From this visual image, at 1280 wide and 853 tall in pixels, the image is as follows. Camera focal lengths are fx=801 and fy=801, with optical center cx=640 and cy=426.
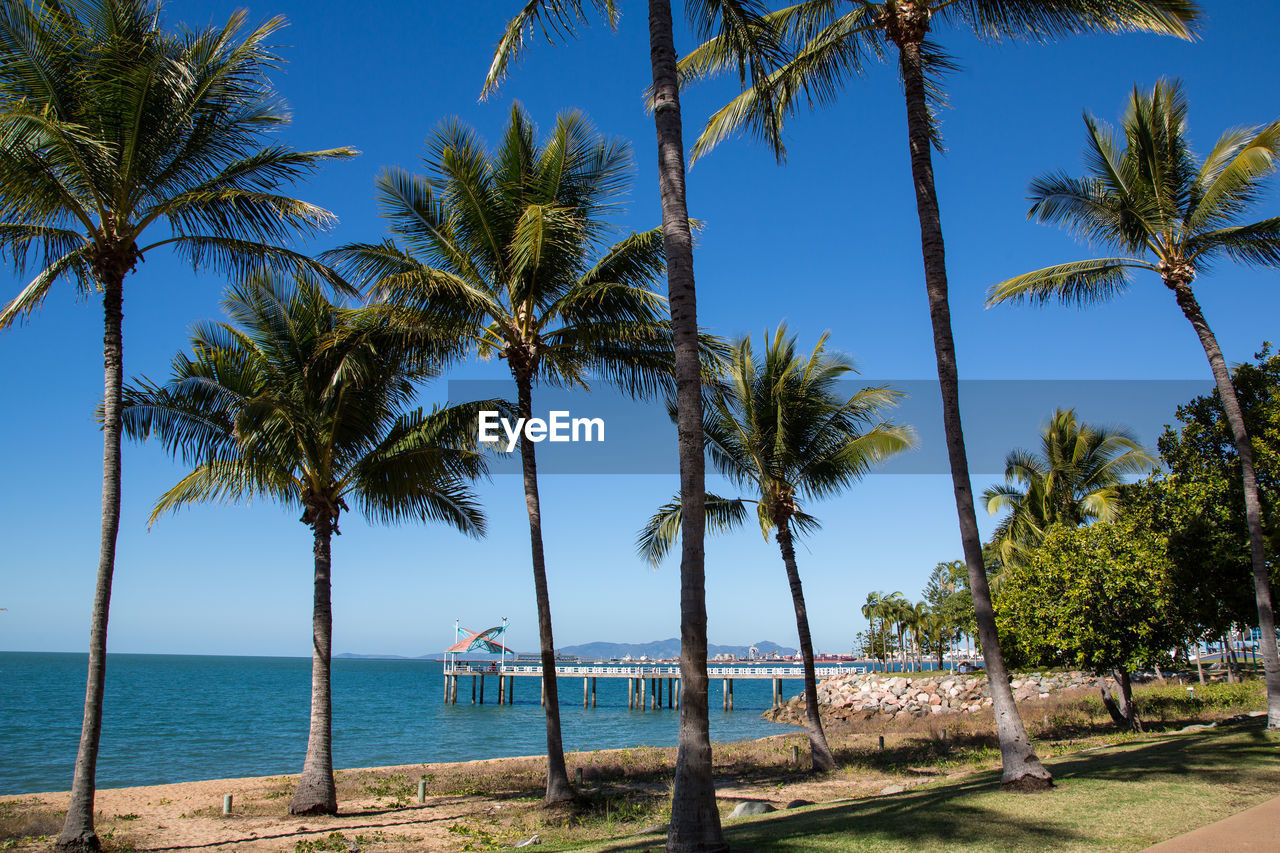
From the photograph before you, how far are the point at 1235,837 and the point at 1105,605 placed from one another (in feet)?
50.8

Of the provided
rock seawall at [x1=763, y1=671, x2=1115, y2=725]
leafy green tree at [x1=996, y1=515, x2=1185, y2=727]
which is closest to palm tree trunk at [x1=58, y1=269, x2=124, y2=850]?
leafy green tree at [x1=996, y1=515, x2=1185, y2=727]

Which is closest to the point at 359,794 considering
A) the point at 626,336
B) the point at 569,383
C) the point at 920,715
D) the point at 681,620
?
the point at 569,383

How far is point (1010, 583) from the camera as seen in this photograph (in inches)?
930

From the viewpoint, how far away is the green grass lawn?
7016mm

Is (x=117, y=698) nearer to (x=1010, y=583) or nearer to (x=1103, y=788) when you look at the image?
(x=1010, y=583)

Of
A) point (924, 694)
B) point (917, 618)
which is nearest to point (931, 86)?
point (924, 694)

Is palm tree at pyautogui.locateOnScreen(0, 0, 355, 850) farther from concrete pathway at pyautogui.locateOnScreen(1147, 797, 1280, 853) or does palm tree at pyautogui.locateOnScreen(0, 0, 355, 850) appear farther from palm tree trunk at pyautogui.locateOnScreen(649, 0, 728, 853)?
concrete pathway at pyautogui.locateOnScreen(1147, 797, 1280, 853)

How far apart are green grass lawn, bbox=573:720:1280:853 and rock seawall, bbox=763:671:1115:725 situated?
34.3 meters

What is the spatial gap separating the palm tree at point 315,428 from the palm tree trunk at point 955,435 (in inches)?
335

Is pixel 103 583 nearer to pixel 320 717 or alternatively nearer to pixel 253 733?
pixel 320 717

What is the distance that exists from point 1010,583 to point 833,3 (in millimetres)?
17251

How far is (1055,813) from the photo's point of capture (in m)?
7.88

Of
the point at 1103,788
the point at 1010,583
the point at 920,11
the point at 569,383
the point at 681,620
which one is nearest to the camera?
the point at 681,620

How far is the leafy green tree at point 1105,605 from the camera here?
19.5m
